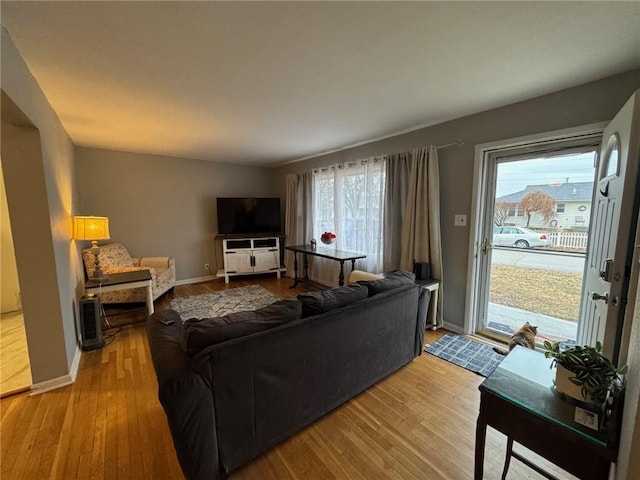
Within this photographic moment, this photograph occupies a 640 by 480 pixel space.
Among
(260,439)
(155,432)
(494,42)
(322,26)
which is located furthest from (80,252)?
(494,42)

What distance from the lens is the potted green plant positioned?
0.94m

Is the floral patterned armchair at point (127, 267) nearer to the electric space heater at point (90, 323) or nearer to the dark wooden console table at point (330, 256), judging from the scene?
the electric space heater at point (90, 323)

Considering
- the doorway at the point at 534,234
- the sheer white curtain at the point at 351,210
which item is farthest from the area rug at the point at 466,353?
the sheer white curtain at the point at 351,210

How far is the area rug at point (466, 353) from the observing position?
7.65 feet

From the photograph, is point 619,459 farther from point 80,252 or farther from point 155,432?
point 80,252

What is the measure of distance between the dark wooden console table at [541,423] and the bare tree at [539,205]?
1781 millimetres

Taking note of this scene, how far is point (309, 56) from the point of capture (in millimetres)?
1677

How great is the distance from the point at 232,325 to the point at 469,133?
2.88 meters

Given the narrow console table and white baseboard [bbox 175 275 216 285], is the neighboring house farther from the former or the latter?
white baseboard [bbox 175 275 216 285]

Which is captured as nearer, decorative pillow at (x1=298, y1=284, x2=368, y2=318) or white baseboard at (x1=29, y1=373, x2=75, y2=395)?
decorative pillow at (x1=298, y1=284, x2=368, y2=318)

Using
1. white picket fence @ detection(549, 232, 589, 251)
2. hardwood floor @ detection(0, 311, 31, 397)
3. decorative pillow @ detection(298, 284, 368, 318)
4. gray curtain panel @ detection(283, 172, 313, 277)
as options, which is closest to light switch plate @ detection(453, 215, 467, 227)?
white picket fence @ detection(549, 232, 589, 251)

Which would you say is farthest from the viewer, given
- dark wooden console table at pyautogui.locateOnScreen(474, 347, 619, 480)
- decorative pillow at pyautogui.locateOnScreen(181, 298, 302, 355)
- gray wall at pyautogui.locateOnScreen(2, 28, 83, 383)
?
gray wall at pyautogui.locateOnScreen(2, 28, 83, 383)

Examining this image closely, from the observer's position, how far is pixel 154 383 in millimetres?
2113

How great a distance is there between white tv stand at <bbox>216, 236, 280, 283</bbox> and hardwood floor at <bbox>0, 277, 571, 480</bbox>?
9.54 feet
